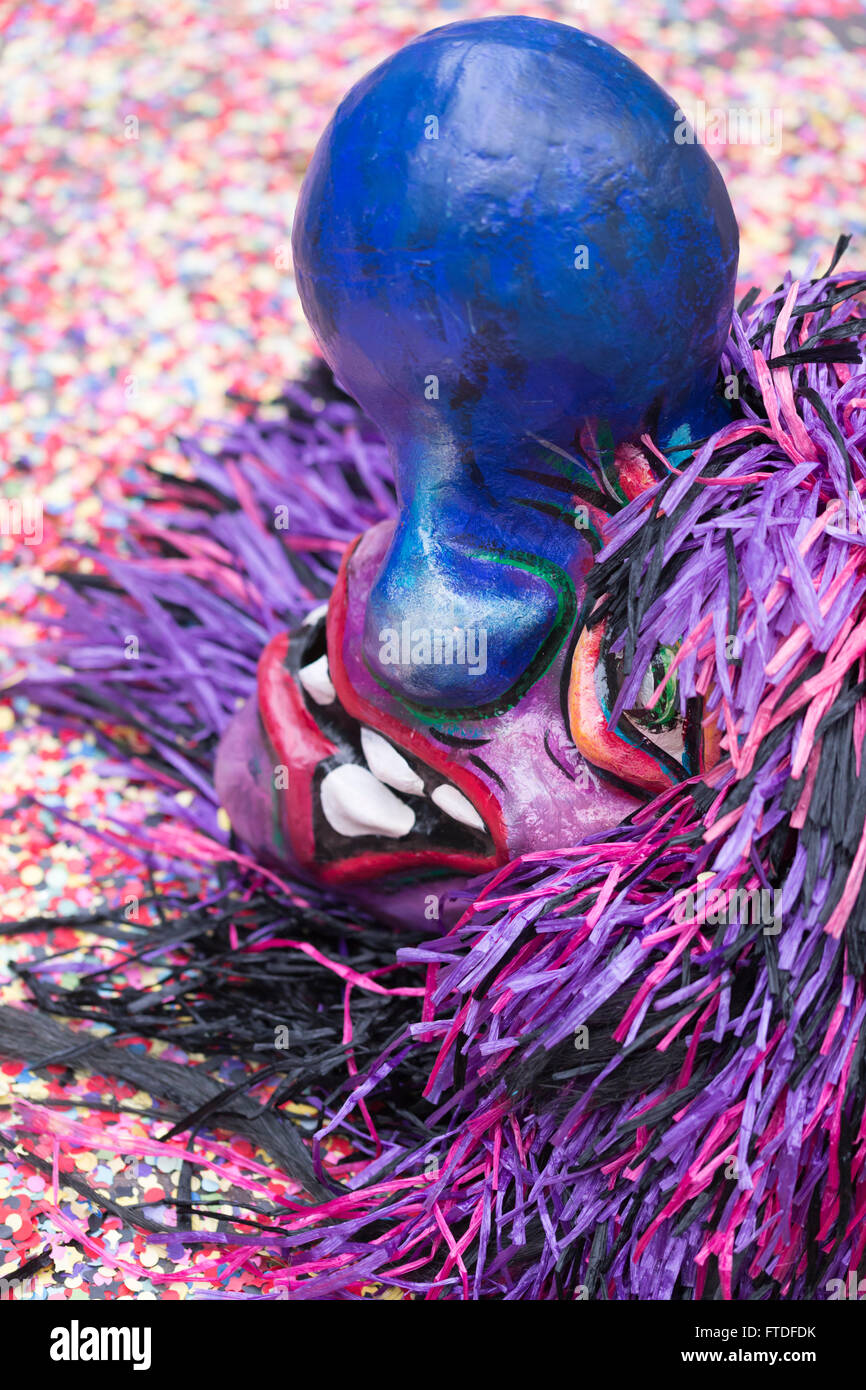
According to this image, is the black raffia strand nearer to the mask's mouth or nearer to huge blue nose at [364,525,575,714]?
the mask's mouth

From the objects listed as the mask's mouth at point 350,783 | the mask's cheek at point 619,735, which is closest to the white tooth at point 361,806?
the mask's mouth at point 350,783

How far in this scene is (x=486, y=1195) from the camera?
2.14ft

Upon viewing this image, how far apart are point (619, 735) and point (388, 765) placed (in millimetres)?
137

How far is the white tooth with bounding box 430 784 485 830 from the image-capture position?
70 cm

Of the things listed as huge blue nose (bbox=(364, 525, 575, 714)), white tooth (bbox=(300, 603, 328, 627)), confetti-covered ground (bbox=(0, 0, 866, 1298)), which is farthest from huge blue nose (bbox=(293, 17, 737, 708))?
confetti-covered ground (bbox=(0, 0, 866, 1298))

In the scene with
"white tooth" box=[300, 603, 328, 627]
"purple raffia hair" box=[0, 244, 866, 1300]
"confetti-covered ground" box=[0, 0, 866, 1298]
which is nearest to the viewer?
"purple raffia hair" box=[0, 244, 866, 1300]

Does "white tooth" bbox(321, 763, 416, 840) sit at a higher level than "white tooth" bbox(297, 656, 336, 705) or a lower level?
lower

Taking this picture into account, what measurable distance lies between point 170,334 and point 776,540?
749 millimetres

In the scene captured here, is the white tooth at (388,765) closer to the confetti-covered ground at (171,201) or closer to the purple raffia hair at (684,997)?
the purple raffia hair at (684,997)

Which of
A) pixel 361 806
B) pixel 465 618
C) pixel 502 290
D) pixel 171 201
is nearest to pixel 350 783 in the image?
pixel 361 806

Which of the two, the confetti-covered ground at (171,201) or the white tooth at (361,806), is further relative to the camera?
the confetti-covered ground at (171,201)

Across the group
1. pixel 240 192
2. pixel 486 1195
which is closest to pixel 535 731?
pixel 486 1195

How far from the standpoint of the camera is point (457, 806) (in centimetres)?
70

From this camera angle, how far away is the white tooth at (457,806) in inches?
27.4
